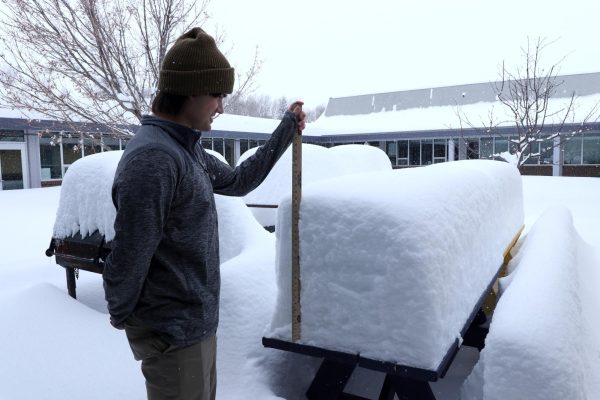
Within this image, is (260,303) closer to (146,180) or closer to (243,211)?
(243,211)

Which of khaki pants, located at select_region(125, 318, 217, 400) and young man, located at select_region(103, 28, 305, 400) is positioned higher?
young man, located at select_region(103, 28, 305, 400)

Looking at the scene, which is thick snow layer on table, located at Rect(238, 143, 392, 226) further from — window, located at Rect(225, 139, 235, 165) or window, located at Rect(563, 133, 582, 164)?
window, located at Rect(563, 133, 582, 164)

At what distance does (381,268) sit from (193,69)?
1.30 meters

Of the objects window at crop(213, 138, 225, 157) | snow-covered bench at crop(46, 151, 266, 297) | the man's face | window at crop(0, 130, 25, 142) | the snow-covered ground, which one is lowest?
the snow-covered ground

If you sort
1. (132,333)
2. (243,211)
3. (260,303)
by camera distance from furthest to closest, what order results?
(243,211) → (260,303) → (132,333)

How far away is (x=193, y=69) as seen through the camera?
71.7 inches

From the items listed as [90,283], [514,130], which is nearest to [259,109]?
[514,130]

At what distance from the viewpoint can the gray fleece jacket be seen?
1.61 metres

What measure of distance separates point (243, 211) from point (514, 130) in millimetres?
21471

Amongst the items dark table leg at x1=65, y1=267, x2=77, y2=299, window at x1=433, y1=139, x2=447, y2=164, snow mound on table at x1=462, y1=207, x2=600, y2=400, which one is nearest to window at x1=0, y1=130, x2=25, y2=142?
dark table leg at x1=65, y1=267, x2=77, y2=299

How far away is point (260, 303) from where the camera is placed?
3.22 meters

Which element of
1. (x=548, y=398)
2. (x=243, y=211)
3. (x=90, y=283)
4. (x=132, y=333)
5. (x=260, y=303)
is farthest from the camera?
(x=90, y=283)

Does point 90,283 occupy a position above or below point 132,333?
below

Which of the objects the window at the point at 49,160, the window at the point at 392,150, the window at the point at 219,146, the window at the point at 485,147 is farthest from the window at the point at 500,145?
the window at the point at 49,160
